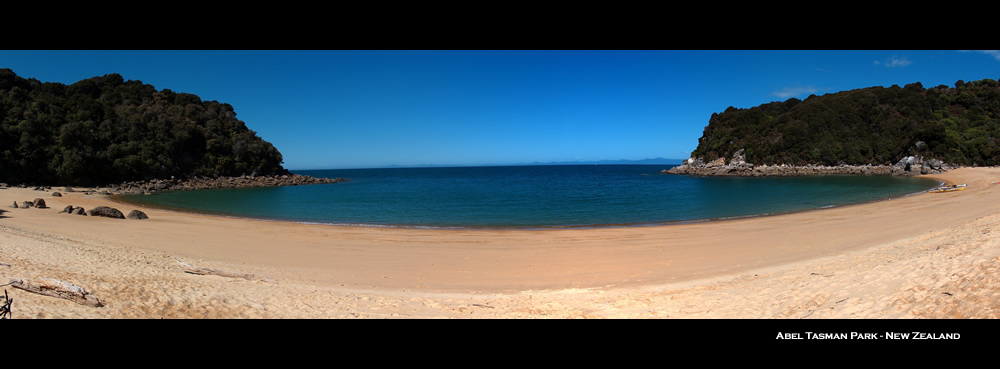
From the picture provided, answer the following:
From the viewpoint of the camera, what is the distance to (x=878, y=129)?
73.1 metres

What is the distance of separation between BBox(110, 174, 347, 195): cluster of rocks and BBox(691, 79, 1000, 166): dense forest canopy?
84.9 metres

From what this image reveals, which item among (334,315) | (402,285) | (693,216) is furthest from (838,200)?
(334,315)

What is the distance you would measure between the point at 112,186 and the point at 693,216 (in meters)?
56.4

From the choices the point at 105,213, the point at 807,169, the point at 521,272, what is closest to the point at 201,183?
the point at 105,213

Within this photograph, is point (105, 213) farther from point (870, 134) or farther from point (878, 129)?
point (878, 129)

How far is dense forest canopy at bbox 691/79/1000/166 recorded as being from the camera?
61525 millimetres

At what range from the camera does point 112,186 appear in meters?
42.9

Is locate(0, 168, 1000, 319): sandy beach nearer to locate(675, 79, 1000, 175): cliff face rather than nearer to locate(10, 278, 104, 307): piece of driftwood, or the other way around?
locate(10, 278, 104, 307): piece of driftwood

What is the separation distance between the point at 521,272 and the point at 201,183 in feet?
195

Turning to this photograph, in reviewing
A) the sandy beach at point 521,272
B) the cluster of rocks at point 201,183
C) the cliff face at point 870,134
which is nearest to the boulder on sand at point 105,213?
the sandy beach at point 521,272

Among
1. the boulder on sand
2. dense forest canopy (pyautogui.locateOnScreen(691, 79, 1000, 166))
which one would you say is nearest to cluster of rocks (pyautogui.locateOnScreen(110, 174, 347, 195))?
the boulder on sand

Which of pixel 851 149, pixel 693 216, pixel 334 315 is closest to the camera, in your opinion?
pixel 334 315

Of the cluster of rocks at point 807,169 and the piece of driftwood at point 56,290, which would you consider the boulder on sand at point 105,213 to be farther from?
the cluster of rocks at point 807,169
